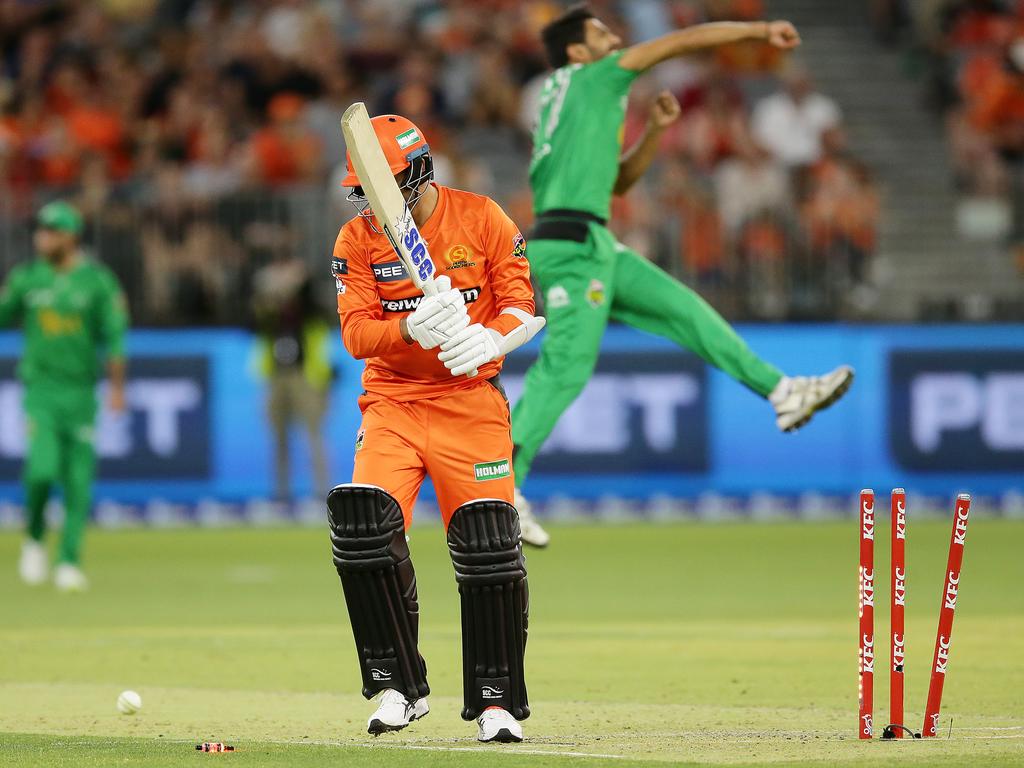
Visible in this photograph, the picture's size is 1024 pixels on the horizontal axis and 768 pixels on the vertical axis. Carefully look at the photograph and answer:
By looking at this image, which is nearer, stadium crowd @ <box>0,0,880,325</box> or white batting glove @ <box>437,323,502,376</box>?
white batting glove @ <box>437,323,502,376</box>

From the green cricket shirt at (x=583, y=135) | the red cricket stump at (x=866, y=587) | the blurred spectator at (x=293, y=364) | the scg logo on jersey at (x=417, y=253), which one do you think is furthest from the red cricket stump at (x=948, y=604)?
the blurred spectator at (x=293, y=364)

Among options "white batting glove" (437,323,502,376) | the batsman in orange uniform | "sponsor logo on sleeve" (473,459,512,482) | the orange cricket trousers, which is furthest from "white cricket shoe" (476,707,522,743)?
"white batting glove" (437,323,502,376)

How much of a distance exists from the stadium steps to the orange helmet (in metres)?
12.0

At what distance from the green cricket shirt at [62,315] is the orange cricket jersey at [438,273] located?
7099 mm

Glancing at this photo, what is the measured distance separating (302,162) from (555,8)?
3941 mm

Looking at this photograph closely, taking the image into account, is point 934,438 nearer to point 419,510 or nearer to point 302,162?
point 419,510

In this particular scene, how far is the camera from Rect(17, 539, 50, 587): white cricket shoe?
14.5 metres

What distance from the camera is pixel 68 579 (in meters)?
14.2

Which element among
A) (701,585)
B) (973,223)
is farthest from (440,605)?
(973,223)

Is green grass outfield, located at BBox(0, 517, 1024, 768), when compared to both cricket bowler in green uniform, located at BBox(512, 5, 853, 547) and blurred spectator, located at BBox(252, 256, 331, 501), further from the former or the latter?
cricket bowler in green uniform, located at BBox(512, 5, 853, 547)

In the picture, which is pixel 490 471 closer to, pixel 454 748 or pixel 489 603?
pixel 489 603

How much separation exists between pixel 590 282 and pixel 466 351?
3.08 meters

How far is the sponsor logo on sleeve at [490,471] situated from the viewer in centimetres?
740

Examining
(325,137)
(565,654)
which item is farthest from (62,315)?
(325,137)
